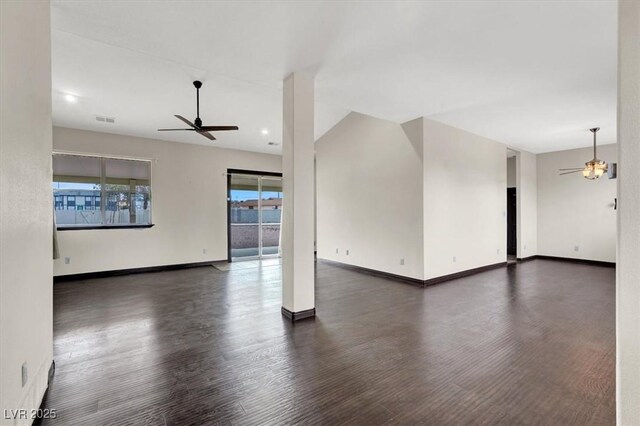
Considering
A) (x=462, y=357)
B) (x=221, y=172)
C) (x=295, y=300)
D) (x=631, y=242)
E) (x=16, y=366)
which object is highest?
(x=221, y=172)

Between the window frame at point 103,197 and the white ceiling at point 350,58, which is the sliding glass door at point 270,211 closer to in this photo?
the window frame at point 103,197

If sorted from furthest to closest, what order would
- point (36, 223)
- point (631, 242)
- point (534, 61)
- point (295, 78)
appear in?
point (295, 78) → point (534, 61) → point (36, 223) → point (631, 242)

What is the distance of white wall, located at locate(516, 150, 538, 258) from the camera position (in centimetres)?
734

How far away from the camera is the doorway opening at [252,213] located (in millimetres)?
7340

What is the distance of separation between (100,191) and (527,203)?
10.1 metres

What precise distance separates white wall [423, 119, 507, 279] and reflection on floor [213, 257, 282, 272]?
3.73 metres

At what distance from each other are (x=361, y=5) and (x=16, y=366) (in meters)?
3.19

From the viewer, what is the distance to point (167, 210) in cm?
627

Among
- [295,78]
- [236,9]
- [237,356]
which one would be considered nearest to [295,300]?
[237,356]

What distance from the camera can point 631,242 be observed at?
0.93 metres

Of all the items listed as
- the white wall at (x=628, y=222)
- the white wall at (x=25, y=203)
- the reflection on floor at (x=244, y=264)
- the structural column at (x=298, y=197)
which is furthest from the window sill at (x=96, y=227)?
the white wall at (x=628, y=222)

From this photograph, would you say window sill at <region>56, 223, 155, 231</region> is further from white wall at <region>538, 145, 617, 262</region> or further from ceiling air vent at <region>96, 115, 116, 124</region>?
white wall at <region>538, 145, 617, 262</region>

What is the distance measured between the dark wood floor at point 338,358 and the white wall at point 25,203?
487 millimetres

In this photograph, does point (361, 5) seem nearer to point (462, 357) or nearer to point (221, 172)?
point (462, 357)
